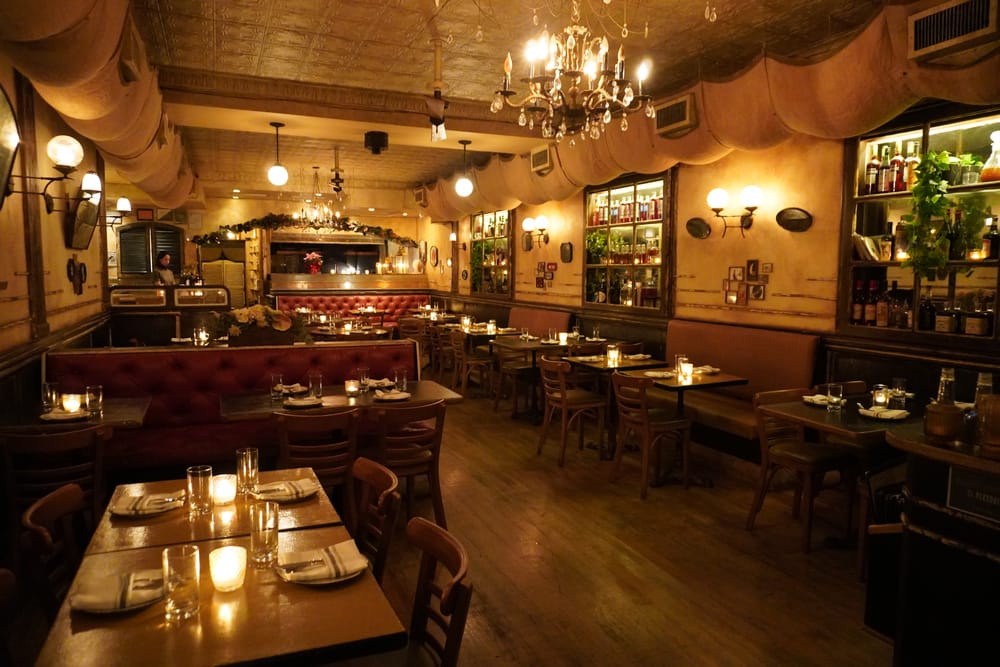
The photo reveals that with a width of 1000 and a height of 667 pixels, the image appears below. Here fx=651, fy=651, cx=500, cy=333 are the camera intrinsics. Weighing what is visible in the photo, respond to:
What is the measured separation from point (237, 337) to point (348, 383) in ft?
4.65

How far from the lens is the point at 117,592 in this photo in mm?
1717

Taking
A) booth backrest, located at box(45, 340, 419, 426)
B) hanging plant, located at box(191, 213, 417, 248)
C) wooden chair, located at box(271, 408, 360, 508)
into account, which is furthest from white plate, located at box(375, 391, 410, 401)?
hanging plant, located at box(191, 213, 417, 248)

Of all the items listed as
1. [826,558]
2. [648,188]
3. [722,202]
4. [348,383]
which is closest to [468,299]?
[648,188]

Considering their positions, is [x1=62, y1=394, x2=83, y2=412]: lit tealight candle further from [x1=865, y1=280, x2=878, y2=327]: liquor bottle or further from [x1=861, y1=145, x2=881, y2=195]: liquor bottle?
[x1=861, y1=145, x2=881, y2=195]: liquor bottle

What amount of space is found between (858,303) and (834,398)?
4.69 ft

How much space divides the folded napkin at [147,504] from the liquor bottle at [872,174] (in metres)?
5.21

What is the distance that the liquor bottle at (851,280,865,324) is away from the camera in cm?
520

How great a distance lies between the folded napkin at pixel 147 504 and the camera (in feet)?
7.56

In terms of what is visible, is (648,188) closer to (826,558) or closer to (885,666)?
(826,558)

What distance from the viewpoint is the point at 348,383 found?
4582mm

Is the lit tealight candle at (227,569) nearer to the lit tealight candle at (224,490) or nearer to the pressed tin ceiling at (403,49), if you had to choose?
the lit tealight candle at (224,490)

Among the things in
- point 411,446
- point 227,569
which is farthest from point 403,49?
point 227,569

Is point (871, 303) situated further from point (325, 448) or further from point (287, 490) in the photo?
point (287, 490)

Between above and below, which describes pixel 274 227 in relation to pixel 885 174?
above
